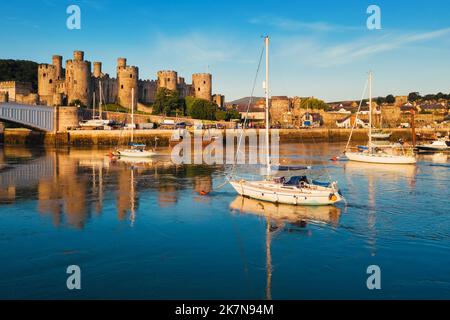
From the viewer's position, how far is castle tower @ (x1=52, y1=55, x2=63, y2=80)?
6244 centimetres

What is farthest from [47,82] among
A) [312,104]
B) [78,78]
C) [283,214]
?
[283,214]

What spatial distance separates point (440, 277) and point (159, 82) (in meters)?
63.4

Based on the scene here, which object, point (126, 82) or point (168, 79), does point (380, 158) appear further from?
point (168, 79)

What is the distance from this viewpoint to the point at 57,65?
207 feet

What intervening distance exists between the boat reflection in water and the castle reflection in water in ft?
8.91

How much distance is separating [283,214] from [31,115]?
1505 inches

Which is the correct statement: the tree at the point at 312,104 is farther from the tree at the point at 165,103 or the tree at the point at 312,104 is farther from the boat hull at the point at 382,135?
the tree at the point at 165,103

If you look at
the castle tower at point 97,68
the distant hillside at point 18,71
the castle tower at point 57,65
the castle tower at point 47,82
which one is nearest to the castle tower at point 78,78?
the castle tower at point 47,82

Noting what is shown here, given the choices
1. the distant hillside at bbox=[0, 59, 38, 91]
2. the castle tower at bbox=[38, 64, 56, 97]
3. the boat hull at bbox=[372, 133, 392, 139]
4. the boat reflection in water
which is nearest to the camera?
the boat reflection in water

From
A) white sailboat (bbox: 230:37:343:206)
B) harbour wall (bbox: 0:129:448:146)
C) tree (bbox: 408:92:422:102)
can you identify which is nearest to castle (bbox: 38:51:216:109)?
harbour wall (bbox: 0:129:448:146)

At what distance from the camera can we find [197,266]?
1002 cm

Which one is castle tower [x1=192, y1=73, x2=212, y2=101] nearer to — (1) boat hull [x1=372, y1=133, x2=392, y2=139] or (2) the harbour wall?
(2) the harbour wall
